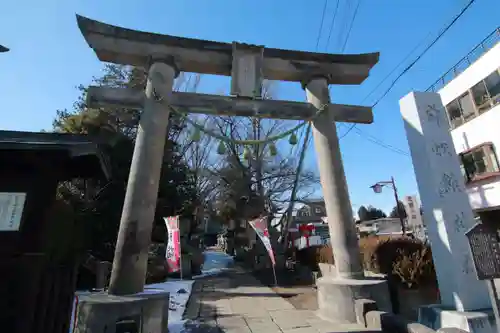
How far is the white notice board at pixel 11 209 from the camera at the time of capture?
390 centimetres

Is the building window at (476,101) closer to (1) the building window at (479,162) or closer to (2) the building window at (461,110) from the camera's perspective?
(2) the building window at (461,110)

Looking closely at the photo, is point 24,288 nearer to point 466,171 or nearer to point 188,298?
point 188,298

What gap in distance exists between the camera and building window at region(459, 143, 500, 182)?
574 inches

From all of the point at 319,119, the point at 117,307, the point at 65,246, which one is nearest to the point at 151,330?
the point at 117,307

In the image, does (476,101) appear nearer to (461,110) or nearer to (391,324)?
(461,110)

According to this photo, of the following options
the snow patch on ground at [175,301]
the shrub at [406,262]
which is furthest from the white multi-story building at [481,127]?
the snow patch on ground at [175,301]

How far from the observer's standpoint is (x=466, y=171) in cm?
1641

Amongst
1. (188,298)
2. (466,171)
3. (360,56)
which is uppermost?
(360,56)

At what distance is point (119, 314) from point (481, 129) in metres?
19.2

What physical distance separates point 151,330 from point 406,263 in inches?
268

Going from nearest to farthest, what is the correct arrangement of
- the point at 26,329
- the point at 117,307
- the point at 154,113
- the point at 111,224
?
1. the point at 26,329
2. the point at 117,307
3. the point at 154,113
4. the point at 111,224

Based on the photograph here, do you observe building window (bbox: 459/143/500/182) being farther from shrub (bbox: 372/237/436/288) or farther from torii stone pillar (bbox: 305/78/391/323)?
torii stone pillar (bbox: 305/78/391/323)

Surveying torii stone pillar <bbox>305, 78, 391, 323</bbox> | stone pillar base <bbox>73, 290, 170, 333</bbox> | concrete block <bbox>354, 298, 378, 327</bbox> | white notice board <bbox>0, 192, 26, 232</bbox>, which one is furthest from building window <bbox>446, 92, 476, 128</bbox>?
white notice board <bbox>0, 192, 26, 232</bbox>

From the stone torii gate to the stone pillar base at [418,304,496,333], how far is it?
1469mm
